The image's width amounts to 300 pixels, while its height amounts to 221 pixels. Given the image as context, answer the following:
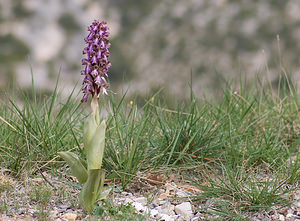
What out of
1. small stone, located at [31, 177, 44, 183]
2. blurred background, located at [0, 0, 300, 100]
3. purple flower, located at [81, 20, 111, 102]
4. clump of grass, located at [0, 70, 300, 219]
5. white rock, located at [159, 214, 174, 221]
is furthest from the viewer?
blurred background, located at [0, 0, 300, 100]

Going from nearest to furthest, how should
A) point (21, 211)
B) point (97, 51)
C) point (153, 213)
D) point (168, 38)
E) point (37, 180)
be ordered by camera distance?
point (97, 51) → point (21, 211) → point (153, 213) → point (37, 180) → point (168, 38)

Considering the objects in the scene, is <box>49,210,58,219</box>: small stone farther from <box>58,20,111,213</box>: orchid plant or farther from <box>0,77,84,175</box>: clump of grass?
<box>0,77,84,175</box>: clump of grass

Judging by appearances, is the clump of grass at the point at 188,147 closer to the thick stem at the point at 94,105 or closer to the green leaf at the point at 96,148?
the green leaf at the point at 96,148

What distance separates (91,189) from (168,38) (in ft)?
43.6

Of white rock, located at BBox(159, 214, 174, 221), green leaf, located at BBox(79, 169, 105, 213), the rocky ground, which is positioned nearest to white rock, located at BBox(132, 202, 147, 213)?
the rocky ground

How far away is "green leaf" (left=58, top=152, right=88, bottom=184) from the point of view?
2170mm

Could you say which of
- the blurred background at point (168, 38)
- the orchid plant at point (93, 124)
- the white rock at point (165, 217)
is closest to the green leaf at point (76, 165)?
the orchid plant at point (93, 124)

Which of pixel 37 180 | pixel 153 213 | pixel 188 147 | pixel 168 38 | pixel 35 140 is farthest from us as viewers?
pixel 168 38

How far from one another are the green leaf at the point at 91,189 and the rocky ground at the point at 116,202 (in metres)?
0.06

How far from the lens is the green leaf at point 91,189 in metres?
2.13

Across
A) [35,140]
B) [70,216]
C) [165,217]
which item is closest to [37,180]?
[35,140]

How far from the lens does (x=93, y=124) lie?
2.15 meters

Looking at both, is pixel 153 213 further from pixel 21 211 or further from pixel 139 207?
pixel 21 211

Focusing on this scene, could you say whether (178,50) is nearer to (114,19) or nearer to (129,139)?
(114,19)
